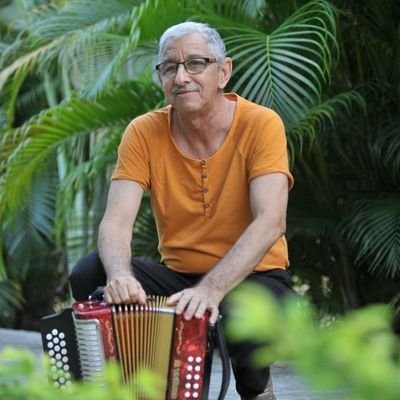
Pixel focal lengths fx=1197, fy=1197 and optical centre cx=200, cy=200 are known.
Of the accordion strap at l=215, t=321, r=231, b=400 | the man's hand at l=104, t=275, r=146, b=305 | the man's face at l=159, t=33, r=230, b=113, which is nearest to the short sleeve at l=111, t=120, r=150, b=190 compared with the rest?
the man's face at l=159, t=33, r=230, b=113

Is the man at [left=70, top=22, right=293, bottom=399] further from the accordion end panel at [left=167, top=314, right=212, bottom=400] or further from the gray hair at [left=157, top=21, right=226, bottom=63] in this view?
the accordion end panel at [left=167, top=314, right=212, bottom=400]

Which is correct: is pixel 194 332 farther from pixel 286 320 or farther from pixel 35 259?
pixel 35 259

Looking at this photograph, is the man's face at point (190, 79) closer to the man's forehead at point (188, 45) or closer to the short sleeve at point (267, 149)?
the man's forehead at point (188, 45)

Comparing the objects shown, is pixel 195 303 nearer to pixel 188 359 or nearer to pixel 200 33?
pixel 188 359

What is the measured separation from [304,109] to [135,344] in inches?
108

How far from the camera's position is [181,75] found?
12.2 feet

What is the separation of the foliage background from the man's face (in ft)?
5.97

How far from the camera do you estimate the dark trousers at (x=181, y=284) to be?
353 centimetres

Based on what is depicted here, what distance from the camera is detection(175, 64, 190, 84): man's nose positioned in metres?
3.71

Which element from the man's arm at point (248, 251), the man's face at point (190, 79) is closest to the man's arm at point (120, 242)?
→ the man's arm at point (248, 251)

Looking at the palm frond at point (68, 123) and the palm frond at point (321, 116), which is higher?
the palm frond at point (321, 116)

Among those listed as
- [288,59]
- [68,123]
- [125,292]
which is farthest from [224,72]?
[68,123]

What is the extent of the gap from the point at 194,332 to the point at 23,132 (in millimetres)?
4395

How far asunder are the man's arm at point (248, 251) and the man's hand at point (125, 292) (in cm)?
9
